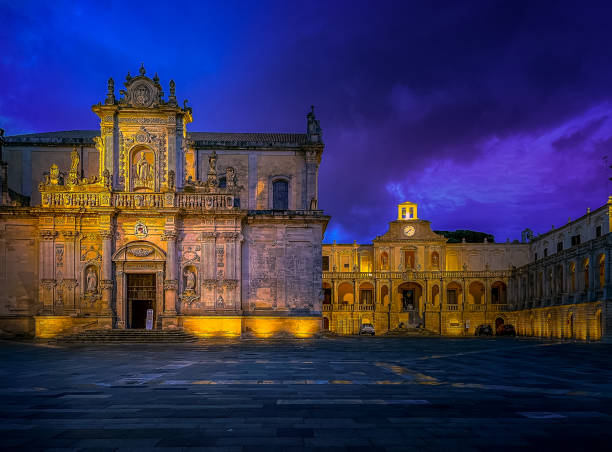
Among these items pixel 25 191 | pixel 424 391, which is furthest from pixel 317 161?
pixel 424 391

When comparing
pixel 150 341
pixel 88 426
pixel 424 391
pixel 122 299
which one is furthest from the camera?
pixel 122 299

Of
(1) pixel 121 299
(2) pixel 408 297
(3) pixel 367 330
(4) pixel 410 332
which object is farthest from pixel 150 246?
(2) pixel 408 297

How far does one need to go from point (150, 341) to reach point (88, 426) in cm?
2842

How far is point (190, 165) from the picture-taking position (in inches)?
1790

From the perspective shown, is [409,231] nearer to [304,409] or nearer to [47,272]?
[47,272]

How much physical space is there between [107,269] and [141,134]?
33.5ft

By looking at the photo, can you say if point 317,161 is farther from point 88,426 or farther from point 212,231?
point 88,426

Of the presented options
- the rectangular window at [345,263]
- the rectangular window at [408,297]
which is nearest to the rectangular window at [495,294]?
the rectangular window at [408,297]

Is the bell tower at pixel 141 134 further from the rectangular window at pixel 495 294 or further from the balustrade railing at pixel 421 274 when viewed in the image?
the rectangular window at pixel 495 294

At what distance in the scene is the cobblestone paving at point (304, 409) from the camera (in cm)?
733

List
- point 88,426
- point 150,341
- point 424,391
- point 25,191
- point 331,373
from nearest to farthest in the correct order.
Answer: point 88,426, point 424,391, point 331,373, point 150,341, point 25,191

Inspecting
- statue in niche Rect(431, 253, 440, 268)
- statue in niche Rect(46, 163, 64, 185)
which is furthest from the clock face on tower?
statue in niche Rect(46, 163, 64, 185)

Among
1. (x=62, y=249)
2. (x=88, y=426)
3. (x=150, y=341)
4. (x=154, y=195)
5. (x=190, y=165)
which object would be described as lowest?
(x=150, y=341)

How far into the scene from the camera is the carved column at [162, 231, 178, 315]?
38.4 metres
